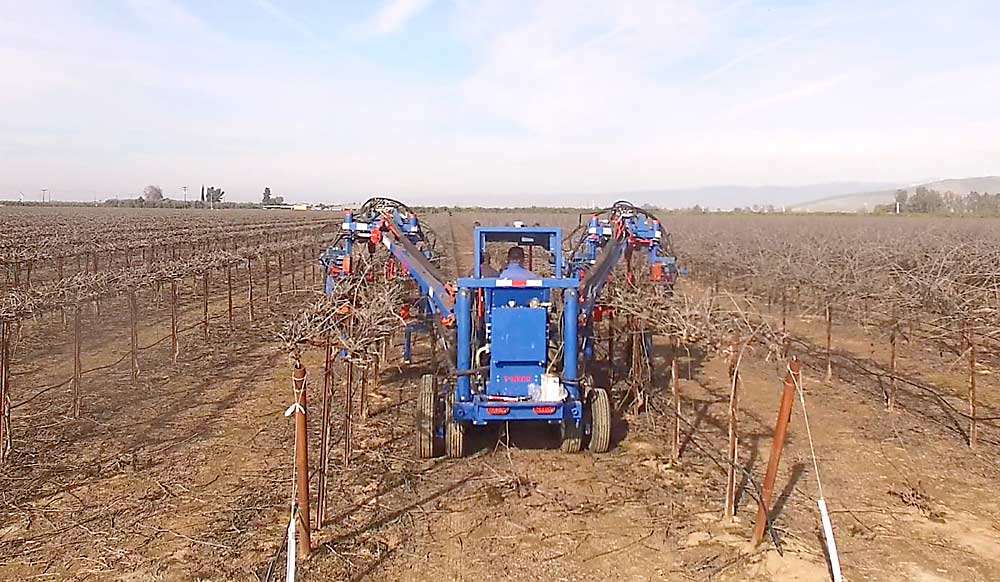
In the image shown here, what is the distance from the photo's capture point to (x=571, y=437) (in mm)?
7617

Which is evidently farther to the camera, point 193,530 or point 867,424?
point 867,424

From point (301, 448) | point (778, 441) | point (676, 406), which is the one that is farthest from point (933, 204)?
point (301, 448)

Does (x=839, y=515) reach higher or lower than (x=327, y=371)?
lower

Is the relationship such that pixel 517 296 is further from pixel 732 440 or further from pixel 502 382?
pixel 732 440

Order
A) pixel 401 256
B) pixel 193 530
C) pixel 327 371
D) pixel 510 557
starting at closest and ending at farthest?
pixel 510 557, pixel 193 530, pixel 327 371, pixel 401 256

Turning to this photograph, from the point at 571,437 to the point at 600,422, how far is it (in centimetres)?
34

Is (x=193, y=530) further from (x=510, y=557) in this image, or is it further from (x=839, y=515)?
(x=839, y=515)

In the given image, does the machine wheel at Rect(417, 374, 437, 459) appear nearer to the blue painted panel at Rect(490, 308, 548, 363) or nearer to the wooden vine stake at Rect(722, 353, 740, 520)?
the blue painted panel at Rect(490, 308, 548, 363)

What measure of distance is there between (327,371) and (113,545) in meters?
2.05

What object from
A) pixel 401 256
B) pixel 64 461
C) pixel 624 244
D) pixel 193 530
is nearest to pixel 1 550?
pixel 193 530

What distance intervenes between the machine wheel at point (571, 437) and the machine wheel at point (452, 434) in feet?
3.53

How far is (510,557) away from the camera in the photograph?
217 inches

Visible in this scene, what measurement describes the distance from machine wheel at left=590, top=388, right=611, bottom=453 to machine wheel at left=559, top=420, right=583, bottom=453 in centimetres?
14

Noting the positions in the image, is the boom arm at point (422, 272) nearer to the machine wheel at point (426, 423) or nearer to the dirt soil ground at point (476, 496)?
the machine wheel at point (426, 423)
